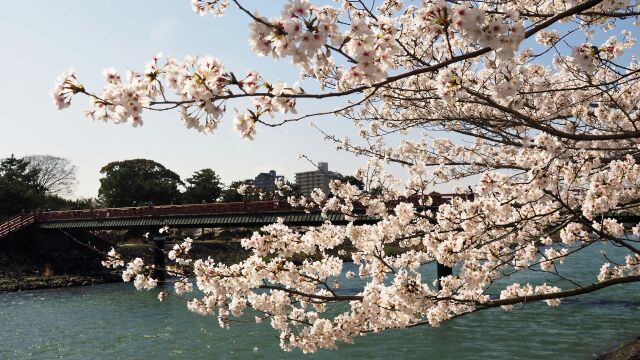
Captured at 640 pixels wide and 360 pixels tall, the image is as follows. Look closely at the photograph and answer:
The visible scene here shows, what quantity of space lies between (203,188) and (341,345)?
169 ft

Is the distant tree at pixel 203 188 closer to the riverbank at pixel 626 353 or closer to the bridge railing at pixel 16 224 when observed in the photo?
the bridge railing at pixel 16 224

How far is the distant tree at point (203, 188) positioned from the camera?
64.0 metres

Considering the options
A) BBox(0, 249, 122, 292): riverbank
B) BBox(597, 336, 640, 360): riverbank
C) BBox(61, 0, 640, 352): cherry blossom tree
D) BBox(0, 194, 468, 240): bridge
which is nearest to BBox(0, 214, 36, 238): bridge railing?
BBox(0, 194, 468, 240): bridge

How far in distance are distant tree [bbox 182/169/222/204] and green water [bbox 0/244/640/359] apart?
39754 millimetres

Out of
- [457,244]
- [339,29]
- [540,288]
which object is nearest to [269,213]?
[540,288]

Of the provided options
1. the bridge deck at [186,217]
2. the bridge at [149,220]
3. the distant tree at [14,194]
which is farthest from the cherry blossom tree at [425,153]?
the distant tree at [14,194]

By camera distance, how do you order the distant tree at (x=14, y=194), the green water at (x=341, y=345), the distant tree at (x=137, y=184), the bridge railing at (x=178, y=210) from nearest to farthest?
1. the green water at (x=341, y=345)
2. the bridge railing at (x=178, y=210)
3. the distant tree at (x=14, y=194)
4. the distant tree at (x=137, y=184)

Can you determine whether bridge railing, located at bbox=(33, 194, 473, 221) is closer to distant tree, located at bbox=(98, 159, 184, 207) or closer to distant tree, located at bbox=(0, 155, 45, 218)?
distant tree, located at bbox=(0, 155, 45, 218)

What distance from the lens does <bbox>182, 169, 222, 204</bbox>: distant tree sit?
64.0m

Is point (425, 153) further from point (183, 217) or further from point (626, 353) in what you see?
point (183, 217)

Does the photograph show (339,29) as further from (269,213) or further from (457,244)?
(269,213)

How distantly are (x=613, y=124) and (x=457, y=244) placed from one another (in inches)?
167

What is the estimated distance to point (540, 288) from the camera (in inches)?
301

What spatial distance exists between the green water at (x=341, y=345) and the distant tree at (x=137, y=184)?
3879 cm
